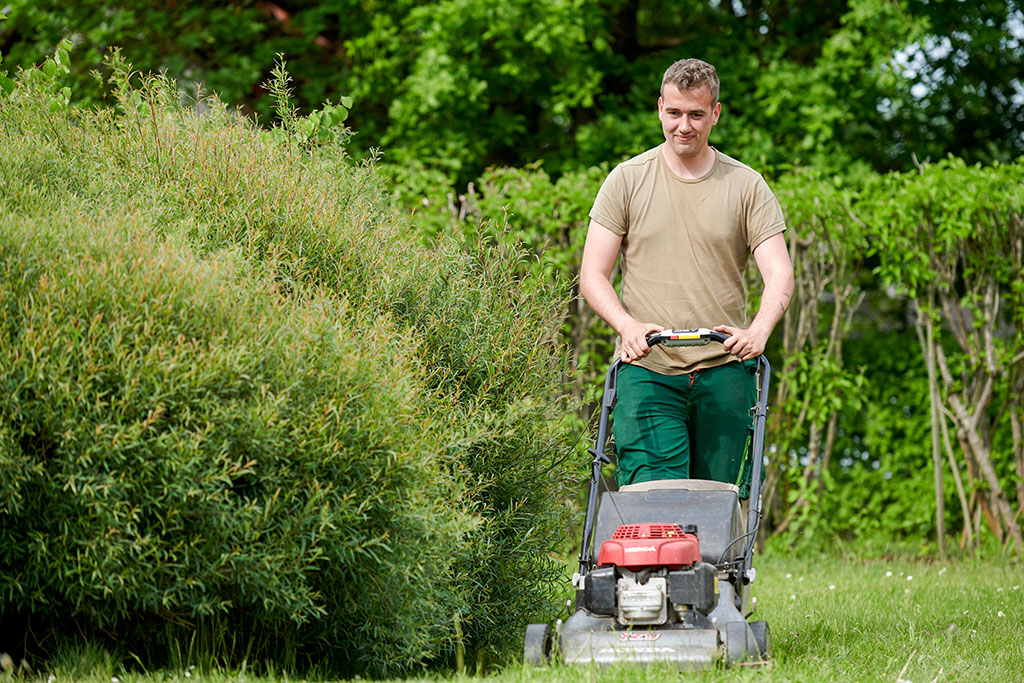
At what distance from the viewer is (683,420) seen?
438 centimetres

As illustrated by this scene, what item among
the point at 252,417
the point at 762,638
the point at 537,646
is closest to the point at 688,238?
the point at 762,638

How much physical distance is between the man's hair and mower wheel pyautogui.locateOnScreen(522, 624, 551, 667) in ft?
6.52

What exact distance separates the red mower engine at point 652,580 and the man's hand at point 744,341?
726mm

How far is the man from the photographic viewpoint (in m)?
4.34

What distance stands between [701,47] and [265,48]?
3.87 m

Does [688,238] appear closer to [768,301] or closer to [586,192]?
[768,301]

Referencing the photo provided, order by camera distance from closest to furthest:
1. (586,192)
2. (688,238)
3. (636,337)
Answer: (636,337), (688,238), (586,192)

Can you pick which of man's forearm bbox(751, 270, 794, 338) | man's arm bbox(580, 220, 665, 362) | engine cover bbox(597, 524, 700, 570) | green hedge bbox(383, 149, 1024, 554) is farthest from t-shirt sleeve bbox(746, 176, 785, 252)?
green hedge bbox(383, 149, 1024, 554)

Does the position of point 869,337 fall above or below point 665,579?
above

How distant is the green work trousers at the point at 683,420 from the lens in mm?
4344

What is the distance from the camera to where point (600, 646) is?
3.62 m

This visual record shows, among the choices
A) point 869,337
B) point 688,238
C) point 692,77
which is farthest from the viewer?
point 869,337

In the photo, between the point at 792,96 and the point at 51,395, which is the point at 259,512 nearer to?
the point at 51,395

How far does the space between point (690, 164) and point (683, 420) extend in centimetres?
97
